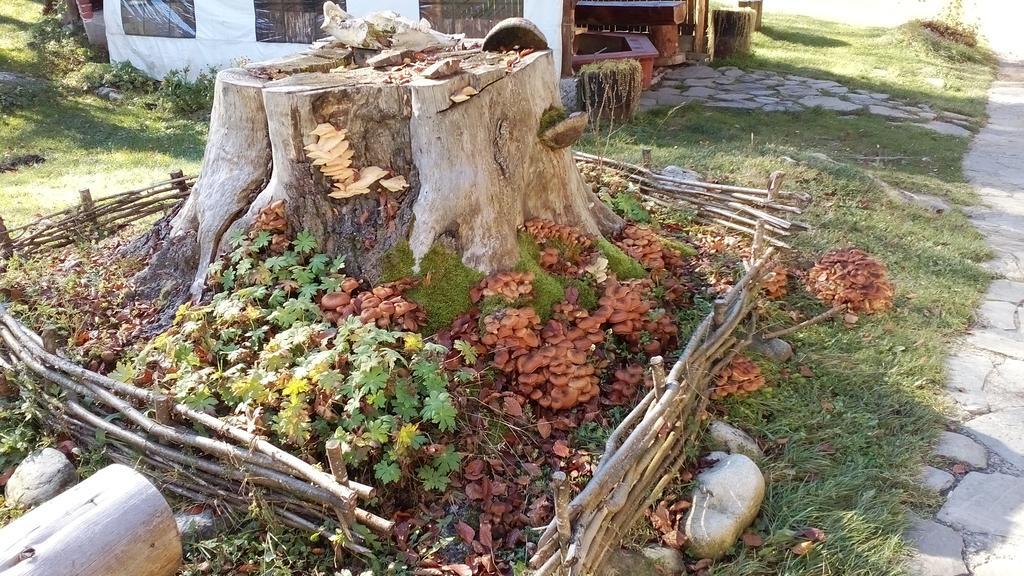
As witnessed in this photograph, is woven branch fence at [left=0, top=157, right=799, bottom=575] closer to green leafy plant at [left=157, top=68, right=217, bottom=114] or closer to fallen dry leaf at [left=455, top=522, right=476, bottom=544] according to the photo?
fallen dry leaf at [left=455, top=522, right=476, bottom=544]

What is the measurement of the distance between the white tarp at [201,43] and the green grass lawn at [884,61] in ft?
26.7

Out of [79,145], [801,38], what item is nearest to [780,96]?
[801,38]

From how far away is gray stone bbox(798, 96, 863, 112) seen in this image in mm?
10148

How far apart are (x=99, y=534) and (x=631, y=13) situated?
11.7 meters

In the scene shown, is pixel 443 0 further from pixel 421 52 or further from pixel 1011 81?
pixel 1011 81

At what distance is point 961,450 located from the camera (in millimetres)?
3402

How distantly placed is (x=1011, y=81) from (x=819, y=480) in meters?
12.6

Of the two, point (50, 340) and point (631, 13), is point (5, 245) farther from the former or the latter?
point (631, 13)

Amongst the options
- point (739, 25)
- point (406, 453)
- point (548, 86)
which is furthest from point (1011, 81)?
point (406, 453)

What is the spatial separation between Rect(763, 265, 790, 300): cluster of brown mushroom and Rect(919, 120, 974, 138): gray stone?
6.13 metres

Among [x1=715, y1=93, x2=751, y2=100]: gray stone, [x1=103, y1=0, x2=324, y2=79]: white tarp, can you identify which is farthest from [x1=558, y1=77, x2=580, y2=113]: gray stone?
[x1=103, y1=0, x2=324, y2=79]: white tarp

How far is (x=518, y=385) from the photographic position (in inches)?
131

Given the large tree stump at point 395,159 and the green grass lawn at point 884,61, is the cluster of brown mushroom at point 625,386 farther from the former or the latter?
the green grass lawn at point 884,61

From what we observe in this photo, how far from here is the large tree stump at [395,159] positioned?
3520 millimetres
